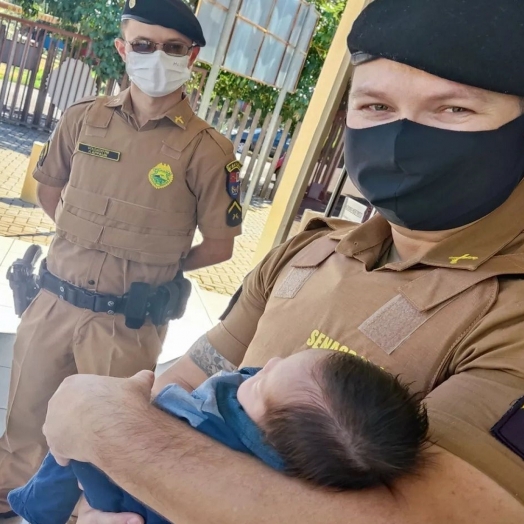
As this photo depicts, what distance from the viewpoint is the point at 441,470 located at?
85 centimetres

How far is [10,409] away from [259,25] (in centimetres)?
473

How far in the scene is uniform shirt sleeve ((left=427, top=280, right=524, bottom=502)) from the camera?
85 cm

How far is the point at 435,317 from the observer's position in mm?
1049

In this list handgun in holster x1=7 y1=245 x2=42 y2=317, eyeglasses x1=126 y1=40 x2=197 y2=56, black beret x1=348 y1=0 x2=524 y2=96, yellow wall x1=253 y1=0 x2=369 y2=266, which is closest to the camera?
black beret x1=348 y1=0 x2=524 y2=96

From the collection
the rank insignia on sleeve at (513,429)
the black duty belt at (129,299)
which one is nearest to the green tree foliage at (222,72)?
the black duty belt at (129,299)

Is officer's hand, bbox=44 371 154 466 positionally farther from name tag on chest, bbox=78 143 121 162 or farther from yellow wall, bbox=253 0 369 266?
yellow wall, bbox=253 0 369 266

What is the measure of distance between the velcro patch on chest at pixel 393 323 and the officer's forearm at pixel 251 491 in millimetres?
254

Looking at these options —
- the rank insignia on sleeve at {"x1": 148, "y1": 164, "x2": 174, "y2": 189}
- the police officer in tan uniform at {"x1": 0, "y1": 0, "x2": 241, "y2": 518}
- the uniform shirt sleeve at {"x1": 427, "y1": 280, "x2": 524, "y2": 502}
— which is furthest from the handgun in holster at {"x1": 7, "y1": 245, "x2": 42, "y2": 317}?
the uniform shirt sleeve at {"x1": 427, "y1": 280, "x2": 524, "y2": 502}

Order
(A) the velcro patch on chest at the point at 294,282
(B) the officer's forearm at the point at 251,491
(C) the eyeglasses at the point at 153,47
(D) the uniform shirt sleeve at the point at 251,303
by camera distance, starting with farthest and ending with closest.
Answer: (C) the eyeglasses at the point at 153,47
(D) the uniform shirt sleeve at the point at 251,303
(A) the velcro patch on chest at the point at 294,282
(B) the officer's forearm at the point at 251,491

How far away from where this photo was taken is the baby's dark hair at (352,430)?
87cm

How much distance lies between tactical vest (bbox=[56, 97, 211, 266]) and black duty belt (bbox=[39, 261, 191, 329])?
0.15 meters

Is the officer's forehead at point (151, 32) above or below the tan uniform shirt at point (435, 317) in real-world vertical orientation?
above

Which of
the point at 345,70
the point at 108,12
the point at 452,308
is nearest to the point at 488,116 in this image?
the point at 452,308

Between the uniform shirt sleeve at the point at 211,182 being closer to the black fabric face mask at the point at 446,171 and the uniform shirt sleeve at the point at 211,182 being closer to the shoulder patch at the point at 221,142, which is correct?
the shoulder patch at the point at 221,142
